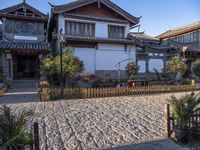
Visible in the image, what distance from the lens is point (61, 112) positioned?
9227 mm

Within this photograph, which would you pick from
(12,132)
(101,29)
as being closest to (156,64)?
(101,29)

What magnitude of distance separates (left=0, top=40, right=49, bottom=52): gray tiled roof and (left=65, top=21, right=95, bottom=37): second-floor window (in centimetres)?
276

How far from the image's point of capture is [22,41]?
20406 millimetres

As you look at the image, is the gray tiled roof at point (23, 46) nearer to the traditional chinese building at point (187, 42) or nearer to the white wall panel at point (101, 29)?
the white wall panel at point (101, 29)

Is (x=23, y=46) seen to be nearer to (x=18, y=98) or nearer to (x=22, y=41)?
(x=22, y=41)

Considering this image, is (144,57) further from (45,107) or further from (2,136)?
(2,136)

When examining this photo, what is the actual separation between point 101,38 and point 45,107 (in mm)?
12188

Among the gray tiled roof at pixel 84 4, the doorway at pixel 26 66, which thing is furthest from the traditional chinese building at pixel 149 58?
the doorway at pixel 26 66

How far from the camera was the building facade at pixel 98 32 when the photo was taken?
2023 centimetres

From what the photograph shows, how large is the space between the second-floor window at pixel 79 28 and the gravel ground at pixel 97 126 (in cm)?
1177

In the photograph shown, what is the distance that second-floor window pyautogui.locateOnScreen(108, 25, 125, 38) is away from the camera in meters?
22.6

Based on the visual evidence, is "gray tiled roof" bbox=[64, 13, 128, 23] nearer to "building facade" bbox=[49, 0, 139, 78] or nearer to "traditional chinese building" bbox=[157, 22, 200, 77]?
"building facade" bbox=[49, 0, 139, 78]

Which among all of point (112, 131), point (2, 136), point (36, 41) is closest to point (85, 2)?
point (36, 41)

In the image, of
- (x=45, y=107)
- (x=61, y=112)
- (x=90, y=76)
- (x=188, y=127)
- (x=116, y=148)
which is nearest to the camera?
(x=116, y=148)
